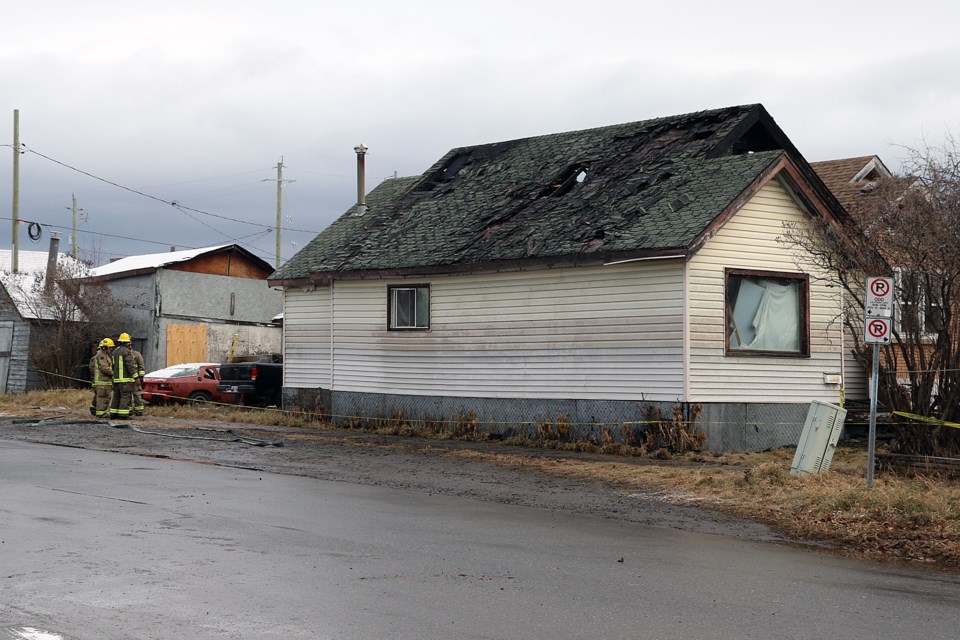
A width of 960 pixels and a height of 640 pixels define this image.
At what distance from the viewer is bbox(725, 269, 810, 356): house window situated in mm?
19828

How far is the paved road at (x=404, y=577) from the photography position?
22.7 ft

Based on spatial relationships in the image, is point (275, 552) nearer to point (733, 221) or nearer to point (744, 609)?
point (744, 609)

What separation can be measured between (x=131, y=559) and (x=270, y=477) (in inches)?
250

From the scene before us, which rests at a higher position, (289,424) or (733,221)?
(733,221)

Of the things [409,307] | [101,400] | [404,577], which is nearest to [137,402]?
[101,400]

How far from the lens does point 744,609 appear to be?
7.57 m

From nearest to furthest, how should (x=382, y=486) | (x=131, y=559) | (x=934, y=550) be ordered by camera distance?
(x=131, y=559) → (x=934, y=550) → (x=382, y=486)

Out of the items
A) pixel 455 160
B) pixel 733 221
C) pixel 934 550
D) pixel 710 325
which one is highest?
pixel 455 160

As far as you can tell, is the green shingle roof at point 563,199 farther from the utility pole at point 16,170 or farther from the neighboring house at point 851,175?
the utility pole at point 16,170

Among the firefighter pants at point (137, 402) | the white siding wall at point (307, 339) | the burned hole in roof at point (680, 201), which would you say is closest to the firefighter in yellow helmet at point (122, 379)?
the firefighter pants at point (137, 402)

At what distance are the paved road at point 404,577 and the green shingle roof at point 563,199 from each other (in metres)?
8.72

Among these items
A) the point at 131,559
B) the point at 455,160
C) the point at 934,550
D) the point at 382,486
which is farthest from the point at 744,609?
the point at 455,160

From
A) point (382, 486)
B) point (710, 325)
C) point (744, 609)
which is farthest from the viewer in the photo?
point (710, 325)

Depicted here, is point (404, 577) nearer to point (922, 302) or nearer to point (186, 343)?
point (922, 302)
